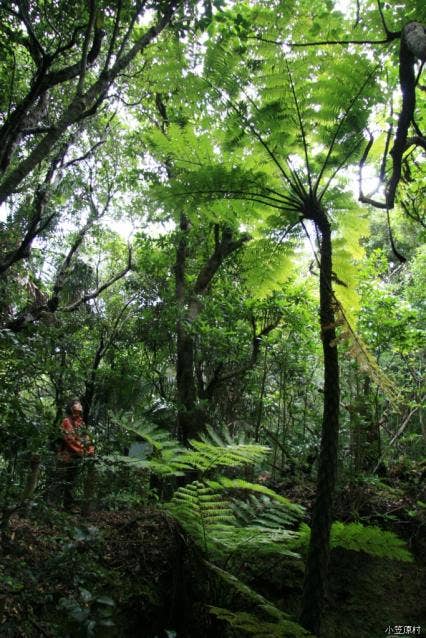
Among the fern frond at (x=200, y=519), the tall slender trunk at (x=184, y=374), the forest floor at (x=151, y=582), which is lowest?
the forest floor at (x=151, y=582)

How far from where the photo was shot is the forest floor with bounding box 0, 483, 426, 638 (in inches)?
68.7

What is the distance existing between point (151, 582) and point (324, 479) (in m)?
1.58

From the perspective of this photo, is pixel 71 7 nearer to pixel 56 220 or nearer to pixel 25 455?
pixel 25 455

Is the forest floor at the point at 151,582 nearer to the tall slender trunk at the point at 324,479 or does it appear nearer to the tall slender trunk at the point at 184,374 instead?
the tall slender trunk at the point at 324,479

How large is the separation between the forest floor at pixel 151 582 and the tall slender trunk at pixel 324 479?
724 millimetres

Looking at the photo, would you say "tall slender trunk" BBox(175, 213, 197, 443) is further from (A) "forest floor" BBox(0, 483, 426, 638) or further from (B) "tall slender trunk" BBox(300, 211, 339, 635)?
(B) "tall slender trunk" BBox(300, 211, 339, 635)

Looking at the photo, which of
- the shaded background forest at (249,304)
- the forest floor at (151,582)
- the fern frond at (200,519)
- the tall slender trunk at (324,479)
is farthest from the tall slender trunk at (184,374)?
the tall slender trunk at (324,479)

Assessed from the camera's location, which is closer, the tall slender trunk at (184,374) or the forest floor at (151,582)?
the forest floor at (151,582)

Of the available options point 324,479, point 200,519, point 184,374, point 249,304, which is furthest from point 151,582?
point 249,304

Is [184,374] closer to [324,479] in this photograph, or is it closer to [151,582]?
[151,582]

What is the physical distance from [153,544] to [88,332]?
15.2 ft

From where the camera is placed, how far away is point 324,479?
1655 millimetres

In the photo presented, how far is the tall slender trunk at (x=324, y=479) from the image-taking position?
5.22 feet

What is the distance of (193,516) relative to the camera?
2.13 meters
